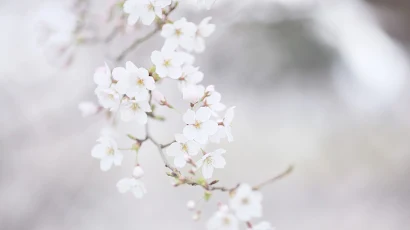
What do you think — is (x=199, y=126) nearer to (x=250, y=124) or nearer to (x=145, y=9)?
(x=145, y=9)

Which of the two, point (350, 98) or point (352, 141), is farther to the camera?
point (350, 98)

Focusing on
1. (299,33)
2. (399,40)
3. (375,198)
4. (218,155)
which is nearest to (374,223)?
(375,198)

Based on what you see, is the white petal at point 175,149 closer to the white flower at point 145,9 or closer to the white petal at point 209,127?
the white petal at point 209,127

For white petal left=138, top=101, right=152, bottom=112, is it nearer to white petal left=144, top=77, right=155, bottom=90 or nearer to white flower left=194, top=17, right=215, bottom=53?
white petal left=144, top=77, right=155, bottom=90

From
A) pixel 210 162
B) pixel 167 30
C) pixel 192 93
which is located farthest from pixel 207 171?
pixel 167 30

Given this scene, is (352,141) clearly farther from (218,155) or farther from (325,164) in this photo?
(218,155)

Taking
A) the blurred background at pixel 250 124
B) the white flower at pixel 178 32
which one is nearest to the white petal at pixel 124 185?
the white flower at pixel 178 32

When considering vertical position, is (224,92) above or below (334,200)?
above
